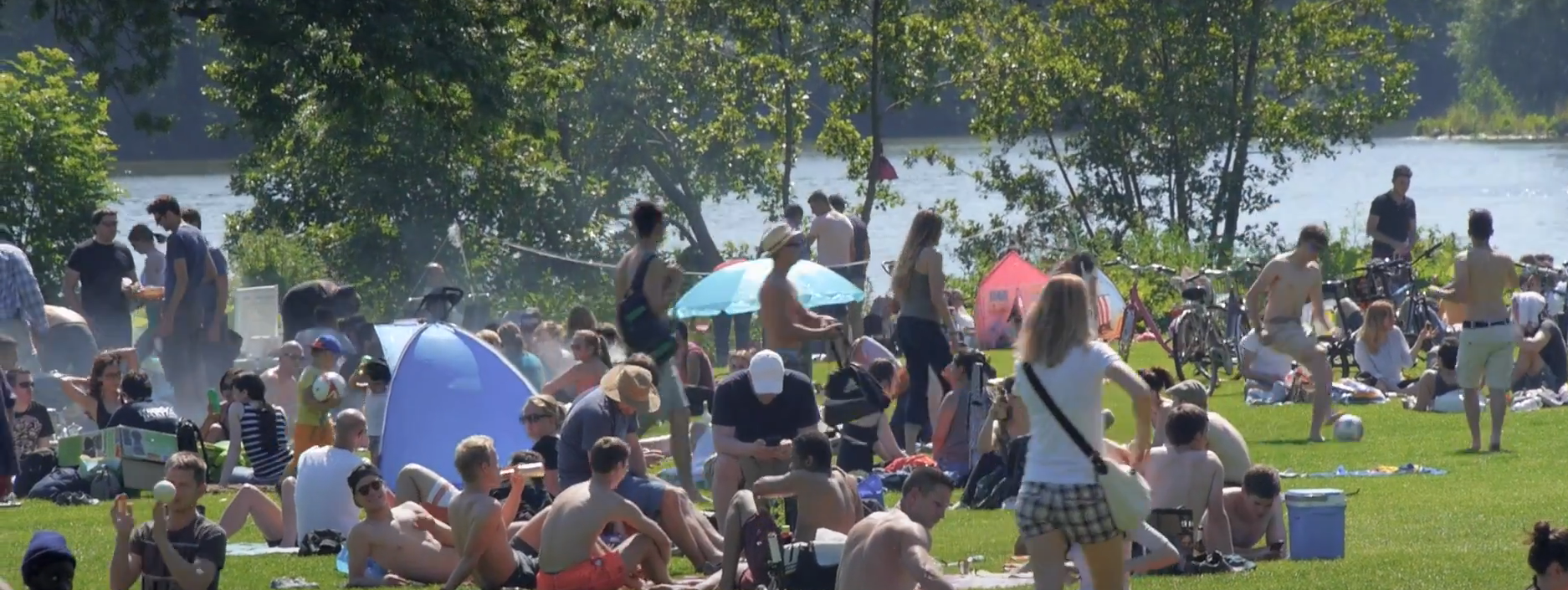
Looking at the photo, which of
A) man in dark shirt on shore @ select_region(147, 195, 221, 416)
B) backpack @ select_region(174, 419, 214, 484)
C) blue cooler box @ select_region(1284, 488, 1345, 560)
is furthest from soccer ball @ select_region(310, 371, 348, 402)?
blue cooler box @ select_region(1284, 488, 1345, 560)

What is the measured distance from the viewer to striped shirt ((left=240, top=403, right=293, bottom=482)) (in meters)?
12.5

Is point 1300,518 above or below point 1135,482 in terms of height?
below

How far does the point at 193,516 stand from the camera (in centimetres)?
840

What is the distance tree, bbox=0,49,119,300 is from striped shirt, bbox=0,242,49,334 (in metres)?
5.07

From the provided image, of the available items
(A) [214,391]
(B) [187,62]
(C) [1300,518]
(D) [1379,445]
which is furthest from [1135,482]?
(B) [187,62]

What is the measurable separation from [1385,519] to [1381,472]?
1826 mm

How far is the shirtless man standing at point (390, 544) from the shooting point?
360 inches

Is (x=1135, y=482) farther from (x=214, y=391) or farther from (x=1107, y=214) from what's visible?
(x=1107, y=214)

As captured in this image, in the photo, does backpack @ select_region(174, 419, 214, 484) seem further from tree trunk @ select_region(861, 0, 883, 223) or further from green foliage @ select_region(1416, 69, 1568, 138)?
green foliage @ select_region(1416, 69, 1568, 138)

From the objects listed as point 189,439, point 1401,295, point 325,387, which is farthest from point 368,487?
point 1401,295

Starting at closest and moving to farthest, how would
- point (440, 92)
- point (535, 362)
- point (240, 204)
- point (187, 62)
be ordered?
point (440, 92), point (535, 362), point (240, 204), point (187, 62)

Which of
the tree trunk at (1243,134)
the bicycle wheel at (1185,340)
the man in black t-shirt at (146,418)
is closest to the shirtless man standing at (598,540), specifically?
the man in black t-shirt at (146,418)

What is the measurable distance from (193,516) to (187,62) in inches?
1813

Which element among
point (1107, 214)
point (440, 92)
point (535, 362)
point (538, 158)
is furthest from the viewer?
point (1107, 214)
